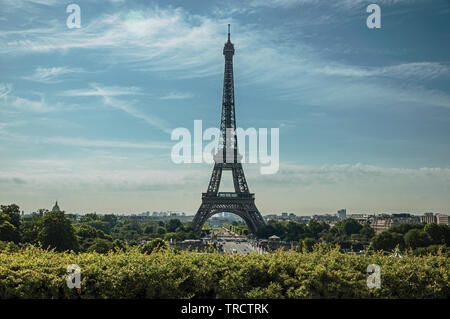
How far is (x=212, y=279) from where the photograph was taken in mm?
8758

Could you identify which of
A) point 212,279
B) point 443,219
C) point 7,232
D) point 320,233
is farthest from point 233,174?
point 443,219

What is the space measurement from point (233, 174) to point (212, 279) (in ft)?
156

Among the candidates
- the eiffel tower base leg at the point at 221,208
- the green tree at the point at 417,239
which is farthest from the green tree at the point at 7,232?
the green tree at the point at 417,239

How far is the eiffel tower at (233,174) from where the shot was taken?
2104 inches

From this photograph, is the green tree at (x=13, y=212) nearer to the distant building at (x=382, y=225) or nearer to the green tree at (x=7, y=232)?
the green tree at (x=7, y=232)

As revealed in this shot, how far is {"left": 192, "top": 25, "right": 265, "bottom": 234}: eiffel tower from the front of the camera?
53438mm

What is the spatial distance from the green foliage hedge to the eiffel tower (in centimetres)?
4507

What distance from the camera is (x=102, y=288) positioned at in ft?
27.3

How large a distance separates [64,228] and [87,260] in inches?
980

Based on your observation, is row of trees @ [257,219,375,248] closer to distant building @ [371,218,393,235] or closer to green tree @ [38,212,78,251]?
green tree @ [38,212,78,251]

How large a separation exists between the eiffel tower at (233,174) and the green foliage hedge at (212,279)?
45.1m

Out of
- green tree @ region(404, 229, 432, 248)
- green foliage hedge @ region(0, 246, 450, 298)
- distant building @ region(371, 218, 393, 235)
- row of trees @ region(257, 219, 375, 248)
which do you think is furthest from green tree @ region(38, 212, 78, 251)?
distant building @ region(371, 218, 393, 235)
